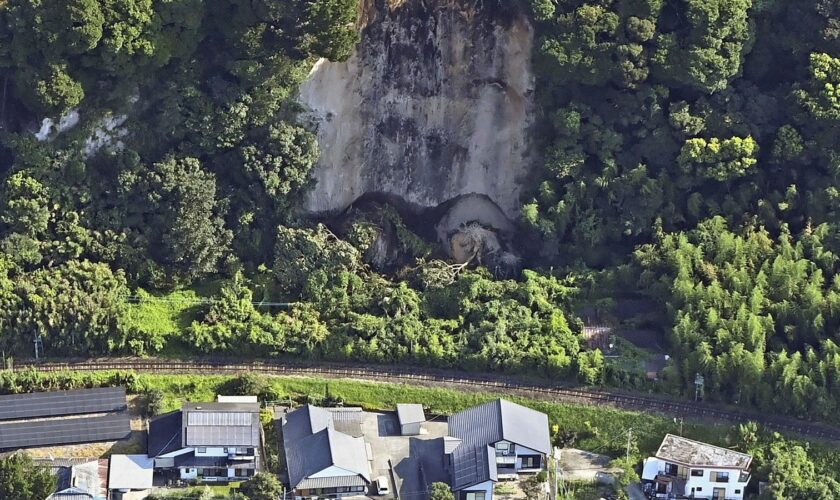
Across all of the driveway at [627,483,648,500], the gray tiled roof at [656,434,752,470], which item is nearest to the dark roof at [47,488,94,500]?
the driveway at [627,483,648,500]

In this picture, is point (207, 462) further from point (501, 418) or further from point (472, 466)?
point (501, 418)

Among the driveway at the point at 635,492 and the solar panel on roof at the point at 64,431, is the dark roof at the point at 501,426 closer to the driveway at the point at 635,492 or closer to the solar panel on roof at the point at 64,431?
the driveway at the point at 635,492

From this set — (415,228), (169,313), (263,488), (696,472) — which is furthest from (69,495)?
(696,472)

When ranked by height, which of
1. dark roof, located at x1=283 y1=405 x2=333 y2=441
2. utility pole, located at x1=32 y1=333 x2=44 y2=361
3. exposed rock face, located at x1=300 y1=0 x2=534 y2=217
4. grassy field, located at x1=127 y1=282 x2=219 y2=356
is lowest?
dark roof, located at x1=283 y1=405 x2=333 y2=441

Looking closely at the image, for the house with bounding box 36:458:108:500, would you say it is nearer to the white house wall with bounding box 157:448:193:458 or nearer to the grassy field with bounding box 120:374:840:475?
the white house wall with bounding box 157:448:193:458

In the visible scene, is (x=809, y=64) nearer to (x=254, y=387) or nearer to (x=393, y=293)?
(x=393, y=293)

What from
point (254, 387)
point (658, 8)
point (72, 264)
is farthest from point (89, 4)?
point (658, 8)
